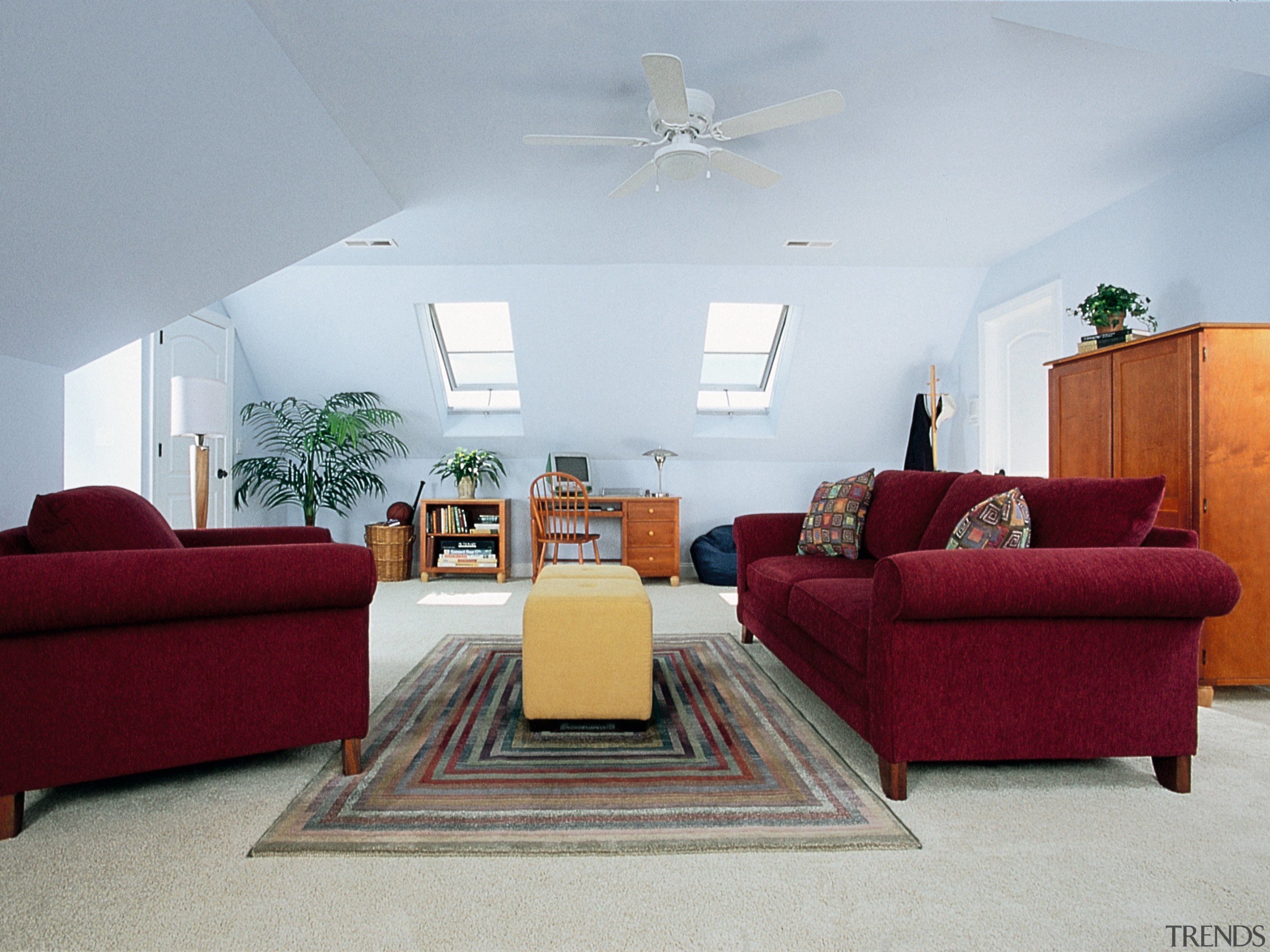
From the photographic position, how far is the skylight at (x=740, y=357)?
5.84 m

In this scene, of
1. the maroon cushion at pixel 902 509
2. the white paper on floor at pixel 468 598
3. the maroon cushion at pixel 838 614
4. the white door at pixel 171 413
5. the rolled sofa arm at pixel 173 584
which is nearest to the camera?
the rolled sofa arm at pixel 173 584

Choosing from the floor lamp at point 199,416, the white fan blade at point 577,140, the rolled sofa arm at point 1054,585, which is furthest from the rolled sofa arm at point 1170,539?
the floor lamp at point 199,416

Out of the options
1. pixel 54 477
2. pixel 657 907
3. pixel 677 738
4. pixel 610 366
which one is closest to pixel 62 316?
pixel 54 477

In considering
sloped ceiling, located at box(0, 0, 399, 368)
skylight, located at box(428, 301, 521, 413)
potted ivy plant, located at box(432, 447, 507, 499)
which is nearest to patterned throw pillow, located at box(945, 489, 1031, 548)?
sloped ceiling, located at box(0, 0, 399, 368)

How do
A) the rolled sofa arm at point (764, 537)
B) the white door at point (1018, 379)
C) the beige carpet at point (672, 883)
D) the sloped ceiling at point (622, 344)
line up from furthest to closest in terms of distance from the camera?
1. the sloped ceiling at point (622, 344)
2. the white door at point (1018, 379)
3. the rolled sofa arm at point (764, 537)
4. the beige carpet at point (672, 883)

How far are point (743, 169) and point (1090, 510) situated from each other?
1747mm

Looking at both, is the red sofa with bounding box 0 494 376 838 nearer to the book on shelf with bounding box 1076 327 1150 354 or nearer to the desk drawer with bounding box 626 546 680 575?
the book on shelf with bounding box 1076 327 1150 354

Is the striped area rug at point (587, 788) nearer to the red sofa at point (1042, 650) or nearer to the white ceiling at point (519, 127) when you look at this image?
the red sofa at point (1042, 650)

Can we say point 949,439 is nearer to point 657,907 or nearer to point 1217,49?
point 1217,49

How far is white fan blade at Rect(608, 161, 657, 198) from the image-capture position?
282 centimetres

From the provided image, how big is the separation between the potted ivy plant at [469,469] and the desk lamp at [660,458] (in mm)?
1267

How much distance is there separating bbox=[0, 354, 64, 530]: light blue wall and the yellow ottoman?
6.40 feet

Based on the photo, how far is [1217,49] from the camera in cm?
233

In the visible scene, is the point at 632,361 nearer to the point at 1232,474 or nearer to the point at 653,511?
the point at 653,511
